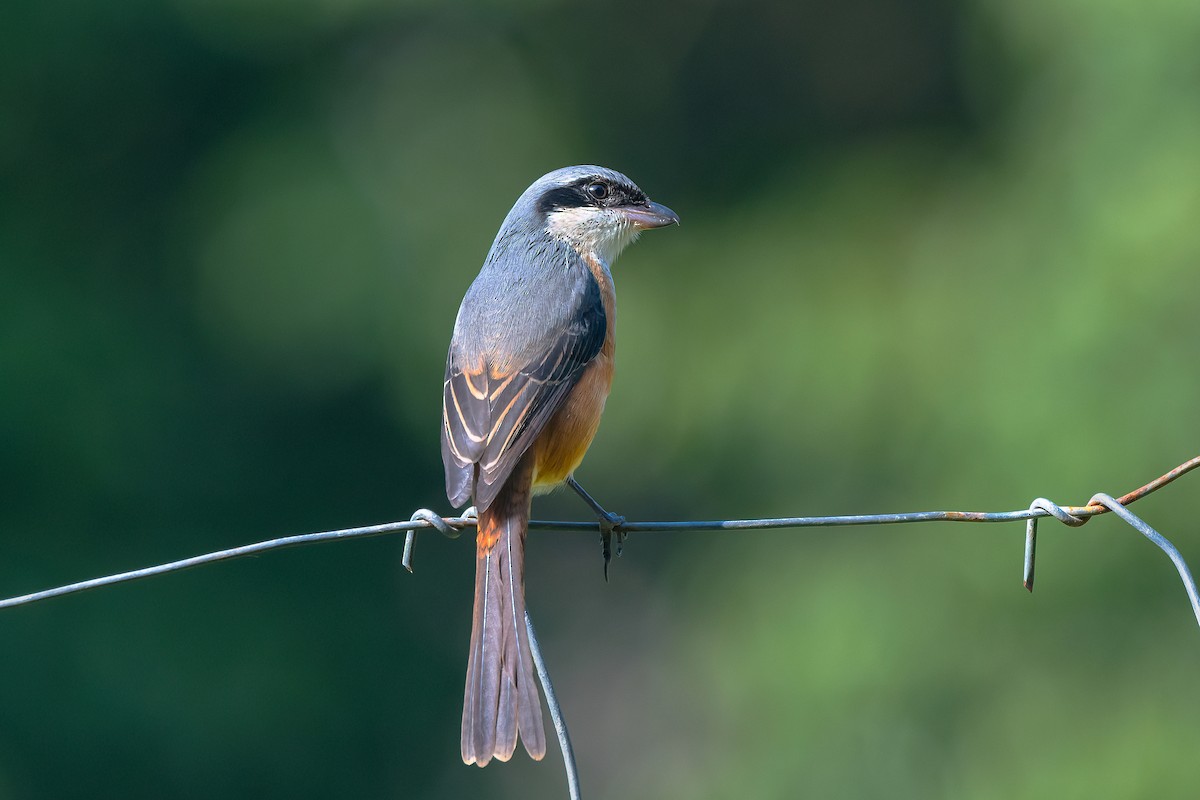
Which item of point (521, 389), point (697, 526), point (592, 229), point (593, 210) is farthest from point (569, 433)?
point (697, 526)

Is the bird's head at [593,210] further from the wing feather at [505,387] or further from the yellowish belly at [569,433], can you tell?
the yellowish belly at [569,433]

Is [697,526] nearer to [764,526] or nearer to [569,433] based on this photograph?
[764,526]

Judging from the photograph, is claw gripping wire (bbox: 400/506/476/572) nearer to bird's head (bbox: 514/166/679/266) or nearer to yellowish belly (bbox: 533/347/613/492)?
yellowish belly (bbox: 533/347/613/492)

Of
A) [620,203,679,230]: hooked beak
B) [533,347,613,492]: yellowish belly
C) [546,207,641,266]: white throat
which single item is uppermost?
[620,203,679,230]: hooked beak

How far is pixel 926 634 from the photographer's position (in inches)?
288

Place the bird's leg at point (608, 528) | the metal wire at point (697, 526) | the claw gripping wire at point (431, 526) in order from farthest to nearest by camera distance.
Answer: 1. the bird's leg at point (608, 528)
2. the claw gripping wire at point (431, 526)
3. the metal wire at point (697, 526)

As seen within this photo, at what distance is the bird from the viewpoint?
126 inches

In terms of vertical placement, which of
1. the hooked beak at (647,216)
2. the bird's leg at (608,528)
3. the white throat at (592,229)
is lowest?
the bird's leg at (608,528)

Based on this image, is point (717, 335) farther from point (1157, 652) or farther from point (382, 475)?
point (1157, 652)

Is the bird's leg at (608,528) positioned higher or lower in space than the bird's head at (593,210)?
lower

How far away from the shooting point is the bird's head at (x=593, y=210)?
4.70 metres

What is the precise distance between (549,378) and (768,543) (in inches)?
184

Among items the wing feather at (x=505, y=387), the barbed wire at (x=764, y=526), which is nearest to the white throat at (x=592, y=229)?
the wing feather at (x=505, y=387)

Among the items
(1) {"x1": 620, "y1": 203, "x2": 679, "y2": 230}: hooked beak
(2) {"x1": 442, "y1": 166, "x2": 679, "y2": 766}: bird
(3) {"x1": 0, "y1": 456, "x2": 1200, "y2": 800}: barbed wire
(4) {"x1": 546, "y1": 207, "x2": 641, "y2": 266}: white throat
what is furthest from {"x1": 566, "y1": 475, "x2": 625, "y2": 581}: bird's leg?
(1) {"x1": 620, "y1": 203, "x2": 679, "y2": 230}: hooked beak
